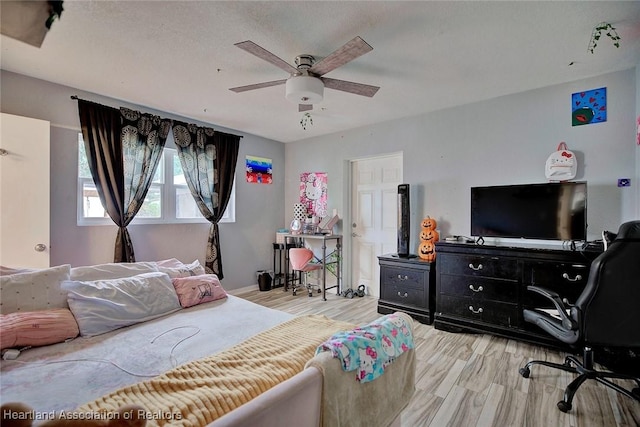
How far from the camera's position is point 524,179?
9.23ft

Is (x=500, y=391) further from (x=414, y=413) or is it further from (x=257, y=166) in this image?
(x=257, y=166)

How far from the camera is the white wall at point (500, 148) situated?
7.83 ft

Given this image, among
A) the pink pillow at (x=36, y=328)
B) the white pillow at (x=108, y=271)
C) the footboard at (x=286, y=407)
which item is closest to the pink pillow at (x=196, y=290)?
the white pillow at (x=108, y=271)

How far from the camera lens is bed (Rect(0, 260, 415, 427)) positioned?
0.90 meters

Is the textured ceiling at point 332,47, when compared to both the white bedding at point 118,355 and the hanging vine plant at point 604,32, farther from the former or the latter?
the white bedding at point 118,355

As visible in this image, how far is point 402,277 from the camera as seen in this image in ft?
10.6

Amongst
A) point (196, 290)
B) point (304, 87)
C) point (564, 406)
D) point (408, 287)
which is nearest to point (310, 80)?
point (304, 87)

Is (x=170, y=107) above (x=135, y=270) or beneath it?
above

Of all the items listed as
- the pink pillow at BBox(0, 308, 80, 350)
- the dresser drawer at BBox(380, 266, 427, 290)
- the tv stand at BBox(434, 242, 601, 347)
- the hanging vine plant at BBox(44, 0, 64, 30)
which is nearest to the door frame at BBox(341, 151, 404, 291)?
the dresser drawer at BBox(380, 266, 427, 290)

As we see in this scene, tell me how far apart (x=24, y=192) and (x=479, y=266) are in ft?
13.0

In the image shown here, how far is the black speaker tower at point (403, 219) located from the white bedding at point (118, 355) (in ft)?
6.61

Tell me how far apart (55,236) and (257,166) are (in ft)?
8.45

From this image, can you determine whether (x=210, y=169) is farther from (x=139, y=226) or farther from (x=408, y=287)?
(x=408, y=287)

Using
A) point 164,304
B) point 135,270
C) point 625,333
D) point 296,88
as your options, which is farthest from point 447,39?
point 135,270
